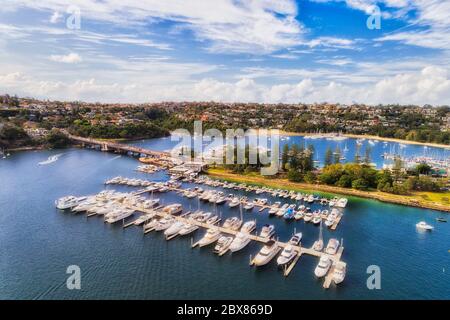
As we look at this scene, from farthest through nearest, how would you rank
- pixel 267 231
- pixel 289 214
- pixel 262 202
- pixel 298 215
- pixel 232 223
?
1. pixel 262 202
2. pixel 289 214
3. pixel 298 215
4. pixel 232 223
5. pixel 267 231

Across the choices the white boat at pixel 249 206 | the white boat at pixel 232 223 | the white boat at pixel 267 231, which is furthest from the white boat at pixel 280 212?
the white boat at pixel 232 223

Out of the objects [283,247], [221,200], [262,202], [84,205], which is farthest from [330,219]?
[84,205]

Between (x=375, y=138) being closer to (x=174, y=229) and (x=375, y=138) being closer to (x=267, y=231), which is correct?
(x=267, y=231)

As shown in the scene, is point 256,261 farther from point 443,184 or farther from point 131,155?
point 131,155

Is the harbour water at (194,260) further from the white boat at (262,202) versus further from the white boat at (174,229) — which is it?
the white boat at (262,202)

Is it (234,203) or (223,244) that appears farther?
(234,203)

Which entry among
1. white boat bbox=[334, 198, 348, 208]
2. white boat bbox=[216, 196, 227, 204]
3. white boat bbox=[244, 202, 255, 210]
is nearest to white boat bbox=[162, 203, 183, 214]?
white boat bbox=[216, 196, 227, 204]
